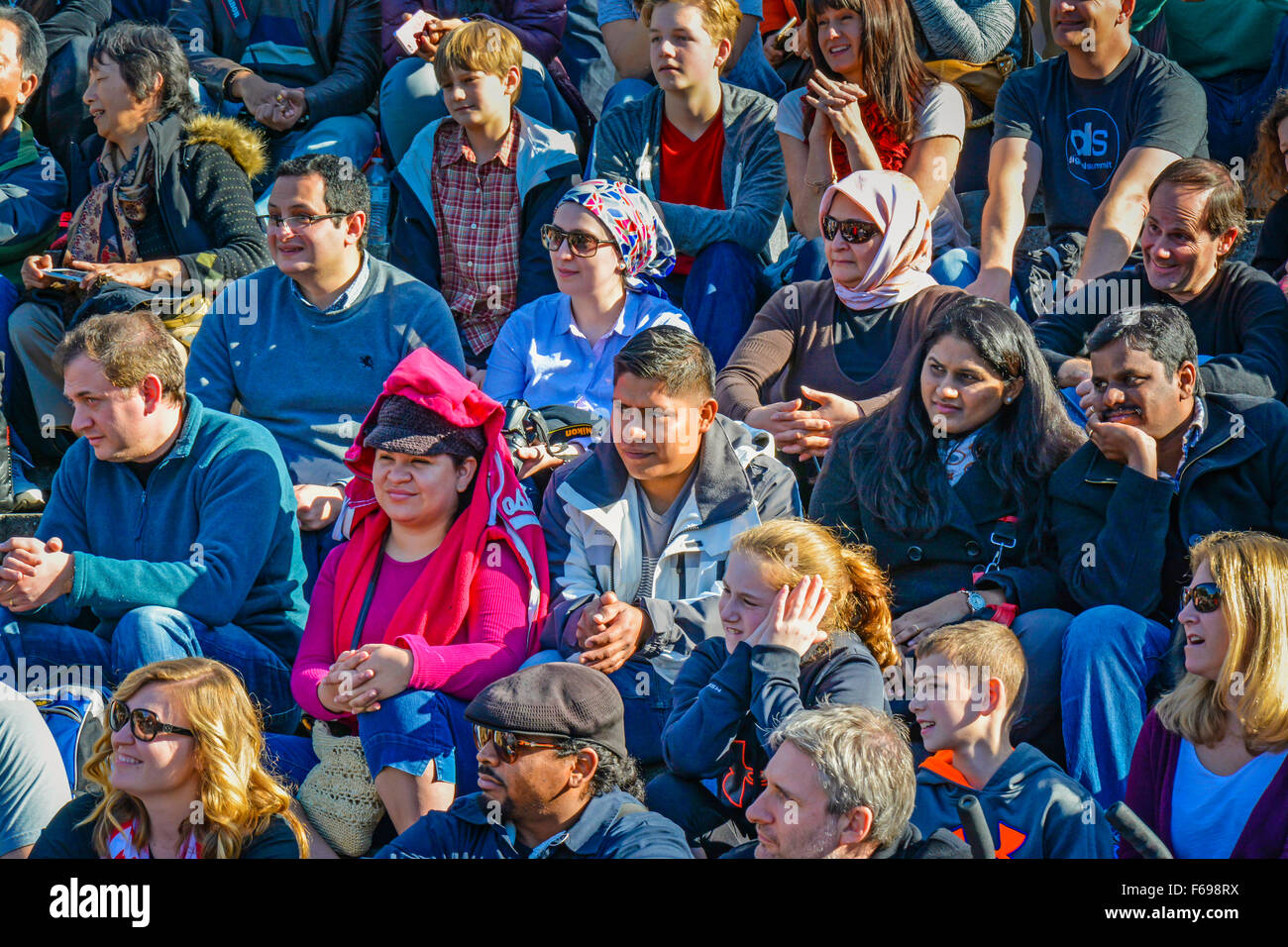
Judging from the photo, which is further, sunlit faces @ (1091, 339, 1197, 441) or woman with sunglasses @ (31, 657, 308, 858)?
sunlit faces @ (1091, 339, 1197, 441)

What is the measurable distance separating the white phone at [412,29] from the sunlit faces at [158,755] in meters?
3.93

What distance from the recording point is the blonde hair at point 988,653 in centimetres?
363

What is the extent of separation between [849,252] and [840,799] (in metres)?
2.44

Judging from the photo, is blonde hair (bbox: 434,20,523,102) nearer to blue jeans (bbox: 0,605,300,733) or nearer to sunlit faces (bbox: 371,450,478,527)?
sunlit faces (bbox: 371,450,478,527)

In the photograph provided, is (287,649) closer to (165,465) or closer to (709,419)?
(165,465)

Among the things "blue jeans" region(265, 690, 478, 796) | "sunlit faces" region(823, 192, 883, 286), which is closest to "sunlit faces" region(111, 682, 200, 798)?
"blue jeans" region(265, 690, 478, 796)

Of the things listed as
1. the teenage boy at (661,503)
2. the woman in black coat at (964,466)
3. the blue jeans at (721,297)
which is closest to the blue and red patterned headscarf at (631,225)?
the blue jeans at (721,297)

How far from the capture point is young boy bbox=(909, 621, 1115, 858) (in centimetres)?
330

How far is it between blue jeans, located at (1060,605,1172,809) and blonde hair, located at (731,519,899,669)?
1.45 feet

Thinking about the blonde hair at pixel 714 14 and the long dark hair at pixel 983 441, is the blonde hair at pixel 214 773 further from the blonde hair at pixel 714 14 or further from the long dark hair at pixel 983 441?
the blonde hair at pixel 714 14

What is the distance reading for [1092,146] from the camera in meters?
5.91

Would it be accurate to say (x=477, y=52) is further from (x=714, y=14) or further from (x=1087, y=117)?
(x=1087, y=117)

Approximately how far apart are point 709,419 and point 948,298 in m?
1.15

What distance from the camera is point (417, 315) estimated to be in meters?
5.25
